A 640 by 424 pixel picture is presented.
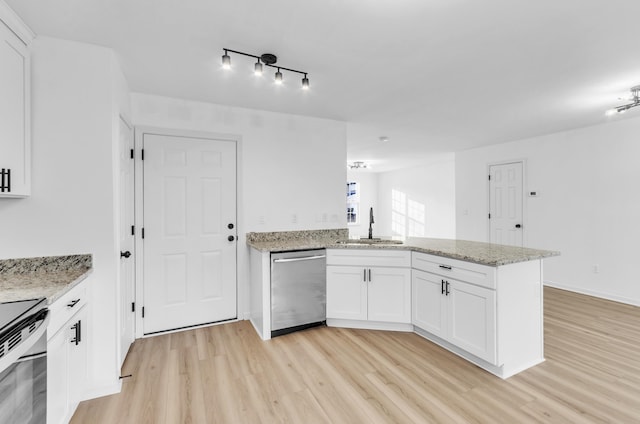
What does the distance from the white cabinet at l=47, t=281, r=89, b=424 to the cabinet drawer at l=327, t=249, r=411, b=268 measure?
6.77 feet

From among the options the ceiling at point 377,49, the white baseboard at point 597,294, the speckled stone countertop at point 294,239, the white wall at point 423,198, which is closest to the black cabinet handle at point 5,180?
the ceiling at point 377,49

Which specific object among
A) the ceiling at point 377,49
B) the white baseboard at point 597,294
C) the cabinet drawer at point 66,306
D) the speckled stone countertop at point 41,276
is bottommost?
the white baseboard at point 597,294

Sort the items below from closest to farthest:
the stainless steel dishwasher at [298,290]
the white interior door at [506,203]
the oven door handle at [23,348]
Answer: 1. the oven door handle at [23,348]
2. the stainless steel dishwasher at [298,290]
3. the white interior door at [506,203]

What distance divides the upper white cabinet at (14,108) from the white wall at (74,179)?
2.8 inches

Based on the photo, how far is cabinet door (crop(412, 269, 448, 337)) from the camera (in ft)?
8.65

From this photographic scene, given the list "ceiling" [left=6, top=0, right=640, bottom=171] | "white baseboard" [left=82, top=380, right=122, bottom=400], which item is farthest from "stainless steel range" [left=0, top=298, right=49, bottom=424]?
"ceiling" [left=6, top=0, right=640, bottom=171]

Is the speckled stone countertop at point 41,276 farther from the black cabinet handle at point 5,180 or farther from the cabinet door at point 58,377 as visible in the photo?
the black cabinet handle at point 5,180

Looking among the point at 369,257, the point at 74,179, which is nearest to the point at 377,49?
the point at 369,257

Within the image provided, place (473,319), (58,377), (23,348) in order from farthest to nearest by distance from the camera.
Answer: (473,319) < (58,377) < (23,348)

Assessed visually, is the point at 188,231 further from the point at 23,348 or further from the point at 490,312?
the point at 490,312

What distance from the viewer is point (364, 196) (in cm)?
954

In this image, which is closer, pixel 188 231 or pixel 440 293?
pixel 440 293

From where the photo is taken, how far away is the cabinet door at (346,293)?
3102 mm

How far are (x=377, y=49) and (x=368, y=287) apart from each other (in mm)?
2176
